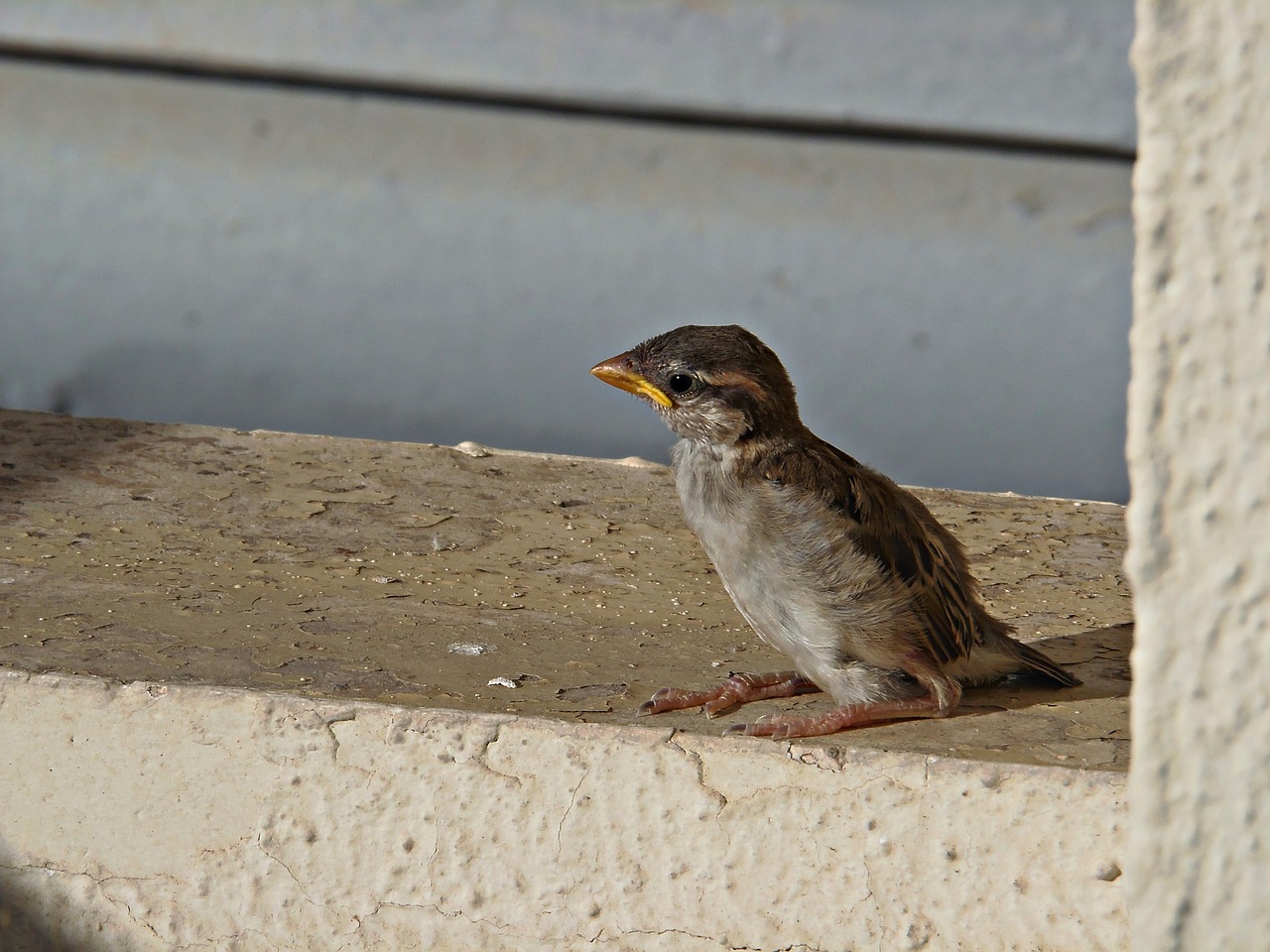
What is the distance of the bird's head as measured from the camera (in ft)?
8.31

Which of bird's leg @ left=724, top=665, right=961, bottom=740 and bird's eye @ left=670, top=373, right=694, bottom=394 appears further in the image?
bird's eye @ left=670, top=373, right=694, bottom=394

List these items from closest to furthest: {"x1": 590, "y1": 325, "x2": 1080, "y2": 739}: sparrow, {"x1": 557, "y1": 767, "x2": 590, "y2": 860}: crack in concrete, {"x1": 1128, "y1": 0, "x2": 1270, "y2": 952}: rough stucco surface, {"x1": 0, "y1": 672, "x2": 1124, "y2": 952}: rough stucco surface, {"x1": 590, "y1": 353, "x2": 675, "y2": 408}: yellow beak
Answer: {"x1": 1128, "y1": 0, "x2": 1270, "y2": 952}: rough stucco surface, {"x1": 0, "y1": 672, "x2": 1124, "y2": 952}: rough stucco surface, {"x1": 557, "y1": 767, "x2": 590, "y2": 860}: crack in concrete, {"x1": 590, "y1": 325, "x2": 1080, "y2": 739}: sparrow, {"x1": 590, "y1": 353, "x2": 675, "y2": 408}: yellow beak

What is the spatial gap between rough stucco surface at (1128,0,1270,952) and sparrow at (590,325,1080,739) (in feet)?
3.63

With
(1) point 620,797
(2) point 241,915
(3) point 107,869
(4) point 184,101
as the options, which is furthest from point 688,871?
(4) point 184,101

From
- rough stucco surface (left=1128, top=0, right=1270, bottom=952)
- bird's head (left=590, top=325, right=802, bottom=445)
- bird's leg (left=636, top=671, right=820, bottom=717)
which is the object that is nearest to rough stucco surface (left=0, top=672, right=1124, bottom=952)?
bird's leg (left=636, top=671, right=820, bottom=717)

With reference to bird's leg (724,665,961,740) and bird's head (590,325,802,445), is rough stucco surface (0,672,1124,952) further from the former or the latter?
bird's head (590,325,802,445)

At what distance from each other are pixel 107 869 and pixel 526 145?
396 centimetres

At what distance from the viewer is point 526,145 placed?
5742 mm

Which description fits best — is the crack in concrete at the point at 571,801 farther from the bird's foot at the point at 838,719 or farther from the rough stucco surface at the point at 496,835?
the bird's foot at the point at 838,719

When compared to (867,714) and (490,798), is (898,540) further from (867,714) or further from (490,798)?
(490,798)

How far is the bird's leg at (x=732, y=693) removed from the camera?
2.37 m

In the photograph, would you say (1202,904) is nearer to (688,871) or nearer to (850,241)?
(688,871)

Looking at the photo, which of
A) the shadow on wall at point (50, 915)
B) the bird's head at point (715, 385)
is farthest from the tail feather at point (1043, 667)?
the shadow on wall at point (50, 915)

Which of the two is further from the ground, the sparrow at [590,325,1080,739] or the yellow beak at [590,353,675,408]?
the yellow beak at [590,353,675,408]
